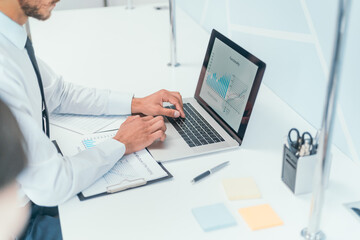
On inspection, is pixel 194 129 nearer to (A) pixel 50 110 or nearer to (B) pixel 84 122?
(B) pixel 84 122

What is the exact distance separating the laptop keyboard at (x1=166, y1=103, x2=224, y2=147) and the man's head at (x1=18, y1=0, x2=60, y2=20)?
1.51ft

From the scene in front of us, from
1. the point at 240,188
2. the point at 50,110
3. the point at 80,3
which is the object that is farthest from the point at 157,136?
the point at 80,3

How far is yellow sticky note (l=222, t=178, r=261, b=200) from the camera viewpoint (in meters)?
1.01

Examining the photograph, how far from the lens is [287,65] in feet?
4.61

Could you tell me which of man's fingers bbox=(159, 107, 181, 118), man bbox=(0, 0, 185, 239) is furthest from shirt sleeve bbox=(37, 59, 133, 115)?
man's fingers bbox=(159, 107, 181, 118)

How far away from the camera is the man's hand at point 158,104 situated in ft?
4.43

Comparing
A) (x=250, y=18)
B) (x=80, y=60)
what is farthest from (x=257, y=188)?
(x=80, y=60)

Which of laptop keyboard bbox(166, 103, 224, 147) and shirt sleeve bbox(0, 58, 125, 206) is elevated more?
shirt sleeve bbox(0, 58, 125, 206)

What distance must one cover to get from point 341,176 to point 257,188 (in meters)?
0.21

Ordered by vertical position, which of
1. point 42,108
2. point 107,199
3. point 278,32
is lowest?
point 107,199

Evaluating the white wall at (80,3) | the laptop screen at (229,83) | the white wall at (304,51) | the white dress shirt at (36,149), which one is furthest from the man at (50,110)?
the white wall at (80,3)

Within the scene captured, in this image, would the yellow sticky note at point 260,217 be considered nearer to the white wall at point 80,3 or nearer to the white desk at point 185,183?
the white desk at point 185,183

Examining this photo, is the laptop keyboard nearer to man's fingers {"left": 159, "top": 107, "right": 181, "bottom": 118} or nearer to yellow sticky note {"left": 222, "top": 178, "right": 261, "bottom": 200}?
man's fingers {"left": 159, "top": 107, "right": 181, "bottom": 118}

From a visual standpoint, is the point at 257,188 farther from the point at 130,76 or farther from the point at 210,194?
the point at 130,76
